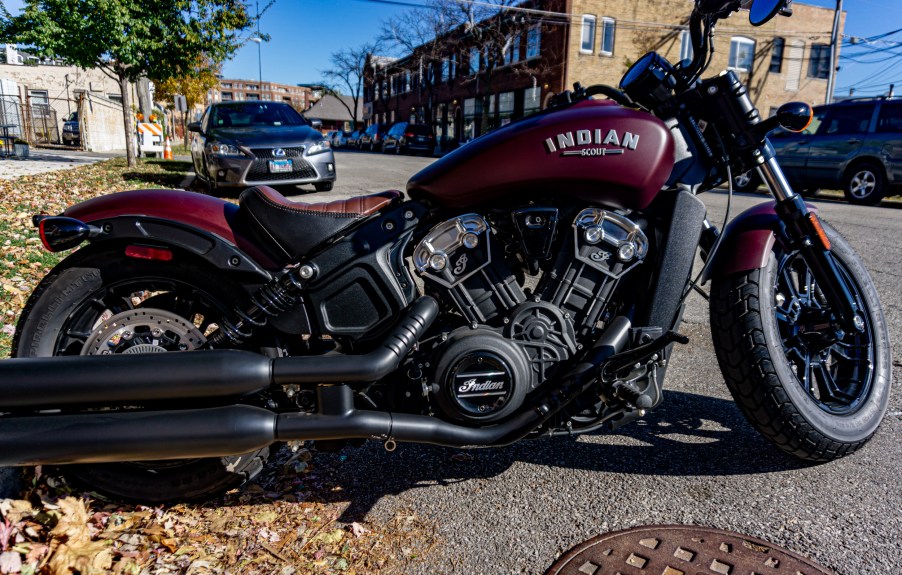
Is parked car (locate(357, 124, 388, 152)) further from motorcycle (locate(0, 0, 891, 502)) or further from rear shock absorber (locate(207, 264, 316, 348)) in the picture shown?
rear shock absorber (locate(207, 264, 316, 348))

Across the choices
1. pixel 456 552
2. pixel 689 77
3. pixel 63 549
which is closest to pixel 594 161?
pixel 689 77

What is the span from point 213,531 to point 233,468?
0.21 m

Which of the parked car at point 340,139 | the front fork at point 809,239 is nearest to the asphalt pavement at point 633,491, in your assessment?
the front fork at point 809,239

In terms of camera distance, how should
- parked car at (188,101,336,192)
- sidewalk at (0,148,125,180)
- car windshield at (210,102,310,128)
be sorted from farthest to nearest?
sidewalk at (0,148,125,180)
car windshield at (210,102,310,128)
parked car at (188,101,336,192)

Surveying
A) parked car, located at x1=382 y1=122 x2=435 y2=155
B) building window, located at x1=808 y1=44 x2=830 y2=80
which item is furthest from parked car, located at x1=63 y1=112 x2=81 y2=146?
building window, located at x1=808 y1=44 x2=830 y2=80

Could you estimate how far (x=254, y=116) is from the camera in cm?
1065

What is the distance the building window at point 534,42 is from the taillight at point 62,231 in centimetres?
3401

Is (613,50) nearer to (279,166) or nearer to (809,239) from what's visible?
(279,166)

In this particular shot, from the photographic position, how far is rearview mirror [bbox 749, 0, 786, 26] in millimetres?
2223

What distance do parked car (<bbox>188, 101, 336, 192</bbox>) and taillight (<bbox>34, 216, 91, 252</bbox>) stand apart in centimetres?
717

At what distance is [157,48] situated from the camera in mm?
13281

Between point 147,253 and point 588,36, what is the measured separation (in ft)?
109

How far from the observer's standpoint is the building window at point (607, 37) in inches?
1248

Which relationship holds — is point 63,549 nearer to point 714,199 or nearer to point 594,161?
point 594,161
